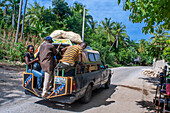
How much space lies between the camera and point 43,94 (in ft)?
14.9

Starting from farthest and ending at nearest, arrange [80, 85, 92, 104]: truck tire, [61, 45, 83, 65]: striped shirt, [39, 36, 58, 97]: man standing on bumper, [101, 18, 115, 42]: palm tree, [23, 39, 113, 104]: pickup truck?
[101, 18, 115, 42]: palm tree
[80, 85, 92, 104]: truck tire
[61, 45, 83, 65]: striped shirt
[39, 36, 58, 97]: man standing on bumper
[23, 39, 113, 104]: pickup truck

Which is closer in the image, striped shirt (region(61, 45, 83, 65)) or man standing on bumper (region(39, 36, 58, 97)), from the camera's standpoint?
man standing on bumper (region(39, 36, 58, 97))

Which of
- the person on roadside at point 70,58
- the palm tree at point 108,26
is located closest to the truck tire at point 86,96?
the person on roadside at point 70,58

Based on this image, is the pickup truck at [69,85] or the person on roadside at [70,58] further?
the person on roadside at [70,58]

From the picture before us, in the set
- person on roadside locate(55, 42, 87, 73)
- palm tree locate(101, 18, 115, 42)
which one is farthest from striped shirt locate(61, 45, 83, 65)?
palm tree locate(101, 18, 115, 42)

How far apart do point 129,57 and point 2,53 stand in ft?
123

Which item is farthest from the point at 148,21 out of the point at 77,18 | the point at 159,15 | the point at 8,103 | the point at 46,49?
the point at 77,18

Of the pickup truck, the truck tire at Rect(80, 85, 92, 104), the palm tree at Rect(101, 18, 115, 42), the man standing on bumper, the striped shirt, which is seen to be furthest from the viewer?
the palm tree at Rect(101, 18, 115, 42)

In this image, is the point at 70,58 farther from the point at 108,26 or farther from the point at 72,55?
the point at 108,26

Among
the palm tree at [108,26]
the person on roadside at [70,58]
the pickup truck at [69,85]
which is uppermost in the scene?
the palm tree at [108,26]

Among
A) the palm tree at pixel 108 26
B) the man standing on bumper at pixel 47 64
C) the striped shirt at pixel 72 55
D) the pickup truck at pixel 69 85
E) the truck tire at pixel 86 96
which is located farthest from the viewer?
the palm tree at pixel 108 26

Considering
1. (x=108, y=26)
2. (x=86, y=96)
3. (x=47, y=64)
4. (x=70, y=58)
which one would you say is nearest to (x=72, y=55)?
(x=70, y=58)

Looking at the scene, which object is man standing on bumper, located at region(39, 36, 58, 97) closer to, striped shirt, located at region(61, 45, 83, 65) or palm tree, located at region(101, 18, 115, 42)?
striped shirt, located at region(61, 45, 83, 65)

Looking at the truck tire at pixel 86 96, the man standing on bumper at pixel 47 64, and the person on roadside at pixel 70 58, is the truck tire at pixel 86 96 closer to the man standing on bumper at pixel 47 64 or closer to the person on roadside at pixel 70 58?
the person on roadside at pixel 70 58
